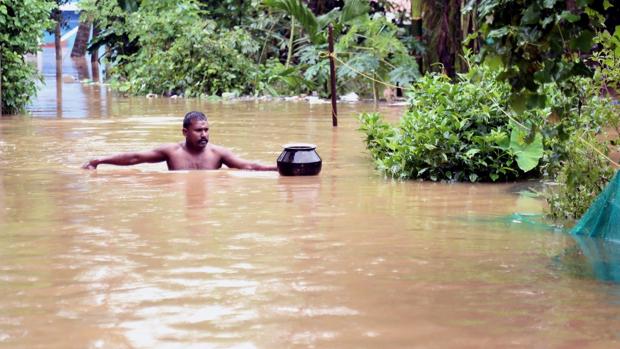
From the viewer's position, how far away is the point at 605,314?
482cm

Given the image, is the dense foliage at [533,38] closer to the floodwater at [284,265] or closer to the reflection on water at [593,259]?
the reflection on water at [593,259]

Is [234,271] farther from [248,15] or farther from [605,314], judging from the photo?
[248,15]

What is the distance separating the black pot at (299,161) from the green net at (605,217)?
3672mm

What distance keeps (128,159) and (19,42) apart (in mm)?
8345

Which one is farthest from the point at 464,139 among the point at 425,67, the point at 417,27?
the point at 417,27

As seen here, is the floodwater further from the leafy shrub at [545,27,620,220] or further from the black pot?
the leafy shrub at [545,27,620,220]

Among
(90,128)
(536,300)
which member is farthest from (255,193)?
(90,128)

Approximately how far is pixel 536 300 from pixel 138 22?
24000mm

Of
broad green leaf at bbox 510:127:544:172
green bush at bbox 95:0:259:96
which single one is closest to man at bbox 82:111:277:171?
broad green leaf at bbox 510:127:544:172

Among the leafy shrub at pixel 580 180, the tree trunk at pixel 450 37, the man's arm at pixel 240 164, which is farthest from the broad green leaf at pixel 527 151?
the tree trunk at pixel 450 37

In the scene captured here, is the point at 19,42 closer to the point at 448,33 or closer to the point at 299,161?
the point at 448,33

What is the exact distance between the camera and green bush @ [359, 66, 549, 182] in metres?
9.74

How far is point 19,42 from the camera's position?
59.2ft

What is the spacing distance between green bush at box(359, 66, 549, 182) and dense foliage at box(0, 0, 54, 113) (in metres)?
9.30
